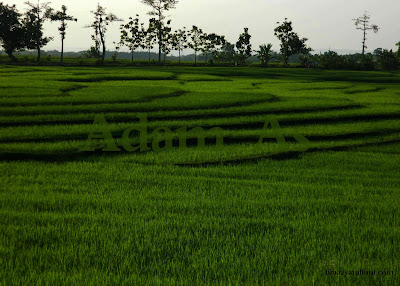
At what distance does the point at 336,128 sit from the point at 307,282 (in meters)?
8.67

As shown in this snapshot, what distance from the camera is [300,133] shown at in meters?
10.4

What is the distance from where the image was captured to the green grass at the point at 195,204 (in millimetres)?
3414

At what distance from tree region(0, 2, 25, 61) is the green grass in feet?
129

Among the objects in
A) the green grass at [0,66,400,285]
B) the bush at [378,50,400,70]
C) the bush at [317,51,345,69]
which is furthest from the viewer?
the bush at [378,50,400,70]

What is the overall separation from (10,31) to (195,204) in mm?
49221

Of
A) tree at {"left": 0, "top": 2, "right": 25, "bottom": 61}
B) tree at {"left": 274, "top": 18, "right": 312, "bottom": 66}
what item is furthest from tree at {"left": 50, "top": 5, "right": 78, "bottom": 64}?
tree at {"left": 274, "top": 18, "right": 312, "bottom": 66}

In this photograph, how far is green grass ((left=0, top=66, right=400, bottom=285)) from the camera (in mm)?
3414

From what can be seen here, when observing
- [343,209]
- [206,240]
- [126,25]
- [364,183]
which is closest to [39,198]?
[206,240]

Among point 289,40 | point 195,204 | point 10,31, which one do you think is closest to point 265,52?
point 289,40

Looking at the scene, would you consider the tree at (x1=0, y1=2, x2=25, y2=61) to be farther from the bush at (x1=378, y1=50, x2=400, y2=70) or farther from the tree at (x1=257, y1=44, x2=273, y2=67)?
the bush at (x1=378, y1=50, x2=400, y2=70)

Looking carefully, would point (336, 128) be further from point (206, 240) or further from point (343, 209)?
point (206, 240)

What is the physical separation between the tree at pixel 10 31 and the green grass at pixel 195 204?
39.3 meters

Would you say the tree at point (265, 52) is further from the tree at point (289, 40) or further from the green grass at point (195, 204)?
the green grass at point (195, 204)

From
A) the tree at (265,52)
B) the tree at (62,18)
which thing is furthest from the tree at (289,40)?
the tree at (62,18)
